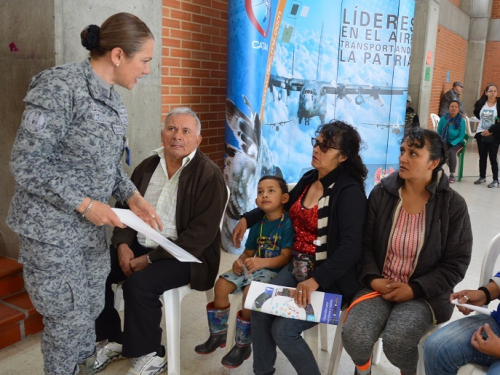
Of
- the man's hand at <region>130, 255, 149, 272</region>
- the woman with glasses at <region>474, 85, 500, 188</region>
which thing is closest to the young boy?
the man's hand at <region>130, 255, 149, 272</region>

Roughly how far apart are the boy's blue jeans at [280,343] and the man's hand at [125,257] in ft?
2.28

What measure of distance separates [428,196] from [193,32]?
8.22 ft

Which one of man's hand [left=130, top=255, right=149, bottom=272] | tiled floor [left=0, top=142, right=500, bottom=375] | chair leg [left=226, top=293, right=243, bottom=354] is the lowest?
tiled floor [left=0, top=142, right=500, bottom=375]

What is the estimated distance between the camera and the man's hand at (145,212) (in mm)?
2070

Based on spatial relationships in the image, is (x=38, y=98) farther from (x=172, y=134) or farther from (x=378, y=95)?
(x=378, y=95)

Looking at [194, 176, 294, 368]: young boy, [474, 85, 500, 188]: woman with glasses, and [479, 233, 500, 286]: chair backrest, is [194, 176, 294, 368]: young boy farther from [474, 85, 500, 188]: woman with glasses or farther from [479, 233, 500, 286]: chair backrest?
[474, 85, 500, 188]: woman with glasses

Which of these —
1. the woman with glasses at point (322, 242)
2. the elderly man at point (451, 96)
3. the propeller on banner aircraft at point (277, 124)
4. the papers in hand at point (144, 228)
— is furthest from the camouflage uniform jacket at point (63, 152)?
the elderly man at point (451, 96)

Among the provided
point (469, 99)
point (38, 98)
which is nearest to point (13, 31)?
point (38, 98)

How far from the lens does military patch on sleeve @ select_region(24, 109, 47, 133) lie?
1.62m

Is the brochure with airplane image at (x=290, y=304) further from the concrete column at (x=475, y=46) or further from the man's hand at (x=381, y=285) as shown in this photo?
the concrete column at (x=475, y=46)

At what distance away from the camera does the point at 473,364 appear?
176 cm

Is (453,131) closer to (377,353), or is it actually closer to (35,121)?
(377,353)

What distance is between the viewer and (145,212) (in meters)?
2.08

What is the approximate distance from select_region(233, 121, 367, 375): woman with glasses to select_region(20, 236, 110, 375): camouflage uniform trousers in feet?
2.27
